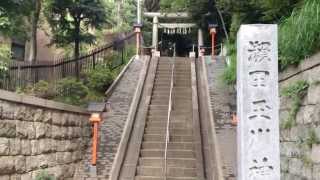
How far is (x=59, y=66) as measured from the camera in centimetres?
1520

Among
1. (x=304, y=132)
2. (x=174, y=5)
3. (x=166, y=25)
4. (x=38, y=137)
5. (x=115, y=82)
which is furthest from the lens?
(x=166, y=25)

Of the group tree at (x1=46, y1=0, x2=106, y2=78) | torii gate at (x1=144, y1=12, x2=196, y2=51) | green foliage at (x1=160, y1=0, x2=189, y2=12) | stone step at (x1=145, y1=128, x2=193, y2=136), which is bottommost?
stone step at (x1=145, y1=128, x2=193, y2=136)

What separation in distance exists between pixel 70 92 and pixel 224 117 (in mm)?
4448

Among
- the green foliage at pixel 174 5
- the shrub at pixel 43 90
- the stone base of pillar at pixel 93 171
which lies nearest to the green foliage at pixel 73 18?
the shrub at pixel 43 90

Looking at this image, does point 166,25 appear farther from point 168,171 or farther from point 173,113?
point 168,171

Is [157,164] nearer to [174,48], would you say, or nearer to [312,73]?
[312,73]

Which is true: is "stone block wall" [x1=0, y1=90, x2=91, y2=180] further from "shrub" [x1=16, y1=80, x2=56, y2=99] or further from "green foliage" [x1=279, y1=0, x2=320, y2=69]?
"green foliage" [x1=279, y1=0, x2=320, y2=69]

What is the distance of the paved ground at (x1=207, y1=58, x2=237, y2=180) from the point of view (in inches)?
462

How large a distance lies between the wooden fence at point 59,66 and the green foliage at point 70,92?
262 millimetres

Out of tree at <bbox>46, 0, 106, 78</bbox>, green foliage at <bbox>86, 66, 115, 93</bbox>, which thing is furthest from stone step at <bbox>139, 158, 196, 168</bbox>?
tree at <bbox>46, 0, 106, 78</bbox>

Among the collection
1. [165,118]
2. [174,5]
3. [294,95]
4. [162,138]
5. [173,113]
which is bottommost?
[162,138]

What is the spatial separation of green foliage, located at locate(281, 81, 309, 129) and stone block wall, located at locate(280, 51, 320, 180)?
0.08 m

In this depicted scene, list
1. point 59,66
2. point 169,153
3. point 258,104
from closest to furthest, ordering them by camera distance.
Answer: point 258,104
point 169,153
point 59,66

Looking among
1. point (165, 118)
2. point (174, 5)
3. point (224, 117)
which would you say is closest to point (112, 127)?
point (165, 118)
